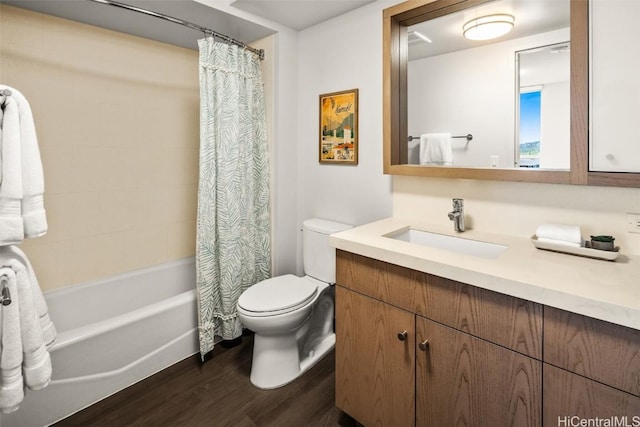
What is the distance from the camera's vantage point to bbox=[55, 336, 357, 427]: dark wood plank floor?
170cm

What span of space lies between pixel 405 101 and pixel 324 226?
94cm

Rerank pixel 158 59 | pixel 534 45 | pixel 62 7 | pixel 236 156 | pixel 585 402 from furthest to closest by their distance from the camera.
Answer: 1. pixel 158 59
2. pixel 236 156
3. pixel 62 7
4. pixel 534 45
5. pixel 585 402

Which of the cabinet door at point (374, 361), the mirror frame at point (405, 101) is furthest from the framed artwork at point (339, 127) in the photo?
the cabinet door at point (374, 361)

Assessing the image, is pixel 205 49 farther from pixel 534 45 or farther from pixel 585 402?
pixel 585 402

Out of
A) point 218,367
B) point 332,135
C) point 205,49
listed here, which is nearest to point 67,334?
point 218,367

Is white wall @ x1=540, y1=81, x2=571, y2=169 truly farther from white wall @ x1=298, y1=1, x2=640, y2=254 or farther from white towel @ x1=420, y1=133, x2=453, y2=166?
white towel @ x1=420, y1=133, x2=453, y2=166

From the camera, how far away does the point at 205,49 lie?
6.98 feet

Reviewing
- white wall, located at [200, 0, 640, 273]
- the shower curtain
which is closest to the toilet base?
the shower curtain

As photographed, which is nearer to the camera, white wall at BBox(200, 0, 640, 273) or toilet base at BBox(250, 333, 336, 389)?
white wall at BBox(200, 0, 640, 273)

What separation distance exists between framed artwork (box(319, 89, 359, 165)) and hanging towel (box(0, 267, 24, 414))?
5.91 ft

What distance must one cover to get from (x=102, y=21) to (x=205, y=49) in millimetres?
679

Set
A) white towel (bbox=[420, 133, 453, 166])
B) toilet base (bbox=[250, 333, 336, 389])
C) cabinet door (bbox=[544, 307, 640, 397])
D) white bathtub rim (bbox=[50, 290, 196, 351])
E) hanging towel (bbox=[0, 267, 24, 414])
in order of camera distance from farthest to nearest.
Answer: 1. toilet base (bbox=[250, 333, 336, 389])
2. white towel (bbox=[420, 133, 453, 166])
3. white bathtub rim (bbox=[50, 290, 196, 351])
4. hanging towel (bbox=[0, 267, 24, 414])
5. cabinet door (bbox=[544, 307, 640, 397])

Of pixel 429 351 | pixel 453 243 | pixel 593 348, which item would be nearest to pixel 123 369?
pixel 429 351

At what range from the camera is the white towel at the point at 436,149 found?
5.96ft
